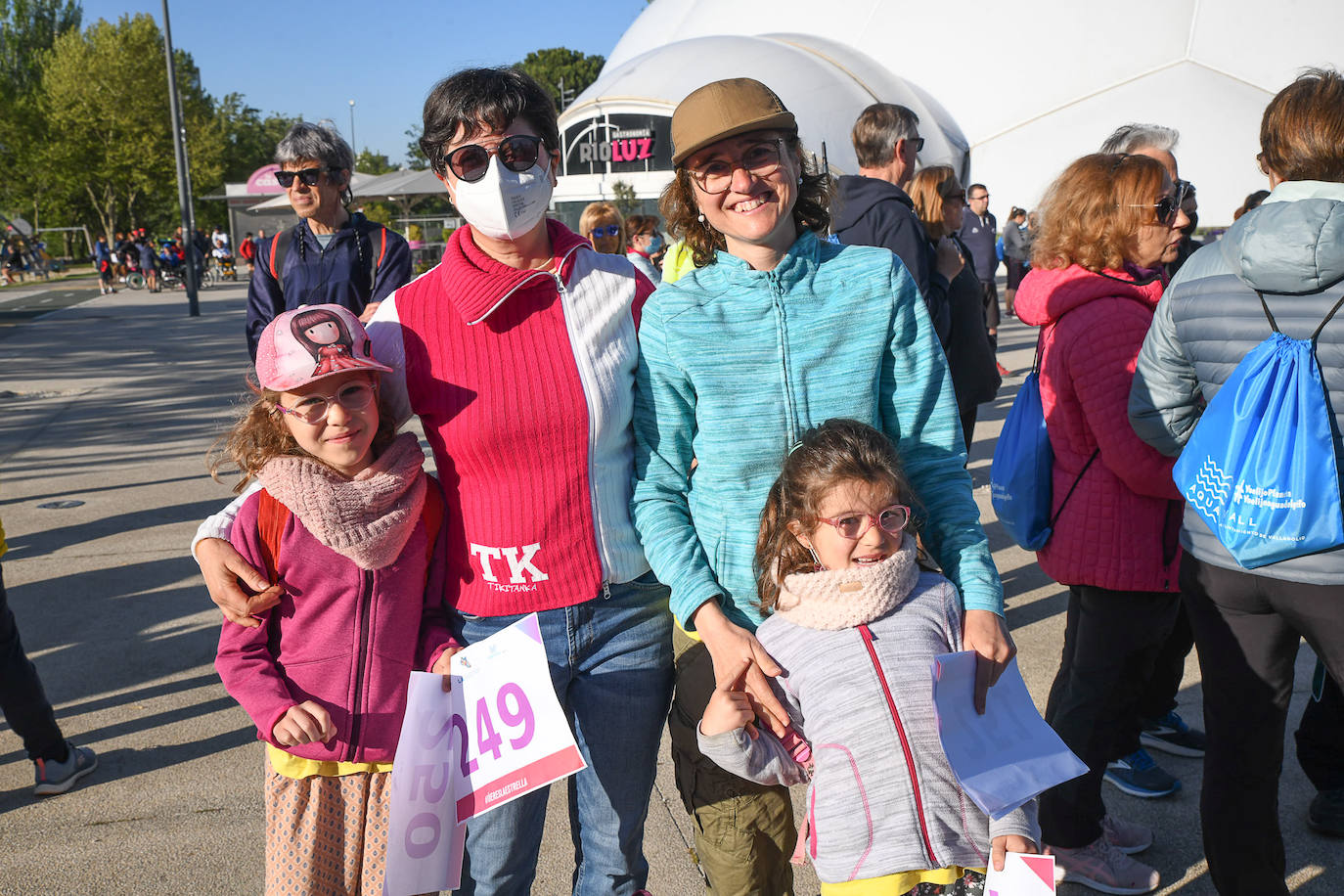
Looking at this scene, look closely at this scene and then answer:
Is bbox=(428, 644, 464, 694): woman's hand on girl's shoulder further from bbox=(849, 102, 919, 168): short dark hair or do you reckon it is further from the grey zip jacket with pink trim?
bbox=(849, 102, 919, 168): short dark hair

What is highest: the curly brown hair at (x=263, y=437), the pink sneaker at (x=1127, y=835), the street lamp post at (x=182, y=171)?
the street lamp post at (x=182, y=171)

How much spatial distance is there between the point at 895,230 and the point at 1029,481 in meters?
1.36

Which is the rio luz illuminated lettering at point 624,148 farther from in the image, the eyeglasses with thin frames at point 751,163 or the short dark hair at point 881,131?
the eyeglasses with thin frames at point 751,163

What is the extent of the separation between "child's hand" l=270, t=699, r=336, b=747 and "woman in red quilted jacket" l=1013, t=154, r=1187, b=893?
2.02 m

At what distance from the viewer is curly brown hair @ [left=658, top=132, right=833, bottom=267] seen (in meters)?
2.13

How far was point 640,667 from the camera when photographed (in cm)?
217

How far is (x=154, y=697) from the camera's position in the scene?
4250 millimetres

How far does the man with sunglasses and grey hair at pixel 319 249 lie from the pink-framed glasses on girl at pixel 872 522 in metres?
2.66

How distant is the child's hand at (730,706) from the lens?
1851 millimetres

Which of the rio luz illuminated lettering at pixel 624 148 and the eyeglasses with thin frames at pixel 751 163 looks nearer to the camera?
the eyeglasses with thin frames at pixel 751 163

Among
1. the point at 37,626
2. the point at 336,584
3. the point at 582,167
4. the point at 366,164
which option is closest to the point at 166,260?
the point at 582,167

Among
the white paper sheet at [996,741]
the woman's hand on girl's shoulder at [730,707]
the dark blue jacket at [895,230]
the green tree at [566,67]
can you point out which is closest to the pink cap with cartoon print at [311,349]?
the woman's hand on girl's shoulder at [730,707]

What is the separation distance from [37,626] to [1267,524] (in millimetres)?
5368

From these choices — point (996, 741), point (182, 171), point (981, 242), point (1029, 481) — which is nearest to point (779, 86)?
point (981, 242)
